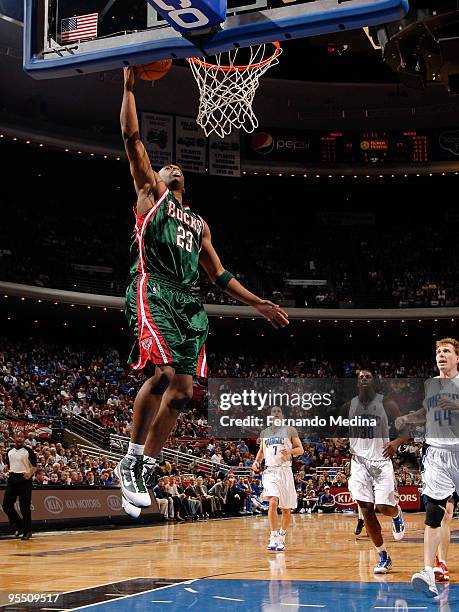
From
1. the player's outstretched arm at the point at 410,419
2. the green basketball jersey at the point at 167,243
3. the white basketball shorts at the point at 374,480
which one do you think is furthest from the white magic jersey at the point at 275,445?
the green basketball jersey at the point at 167,243

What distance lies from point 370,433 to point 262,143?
22881mm

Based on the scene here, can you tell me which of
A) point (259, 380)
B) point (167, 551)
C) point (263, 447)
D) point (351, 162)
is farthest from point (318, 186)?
point (167, 551)

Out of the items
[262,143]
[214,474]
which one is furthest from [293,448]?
[262,143]

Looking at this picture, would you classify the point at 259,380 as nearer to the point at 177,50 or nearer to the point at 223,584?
the point at 223,584

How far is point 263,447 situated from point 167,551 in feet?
8.13

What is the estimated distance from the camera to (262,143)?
103 feet

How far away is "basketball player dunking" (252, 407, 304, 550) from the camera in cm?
1282

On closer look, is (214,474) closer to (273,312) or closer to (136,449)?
(273,312)

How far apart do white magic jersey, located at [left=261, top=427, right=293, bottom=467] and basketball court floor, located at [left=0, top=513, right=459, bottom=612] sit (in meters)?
1.31

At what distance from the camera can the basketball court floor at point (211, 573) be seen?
711cm

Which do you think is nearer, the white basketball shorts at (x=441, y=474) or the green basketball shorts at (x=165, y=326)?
the green basketball shorts at (x=165, y=326)

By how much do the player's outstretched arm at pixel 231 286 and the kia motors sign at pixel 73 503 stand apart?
35.9 feet

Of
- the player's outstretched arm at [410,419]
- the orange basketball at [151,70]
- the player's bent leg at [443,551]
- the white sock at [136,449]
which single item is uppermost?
the orange basketball at [151,70]

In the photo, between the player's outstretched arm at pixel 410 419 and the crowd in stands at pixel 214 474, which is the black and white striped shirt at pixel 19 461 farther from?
the player's outstretched arm at pixel 410 419
